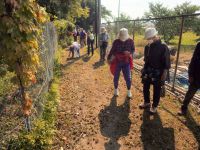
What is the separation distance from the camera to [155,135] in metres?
5.48

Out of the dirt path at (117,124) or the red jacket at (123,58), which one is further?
the red jacket at (123,58)

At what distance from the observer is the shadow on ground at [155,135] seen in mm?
5129

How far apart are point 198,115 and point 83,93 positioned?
3425 millimetres

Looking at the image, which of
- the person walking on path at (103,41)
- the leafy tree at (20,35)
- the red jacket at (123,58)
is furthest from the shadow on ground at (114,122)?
the person walking on path at (103,41)

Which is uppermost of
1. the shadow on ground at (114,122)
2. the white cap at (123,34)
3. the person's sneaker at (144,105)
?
the white cap at (123,34)

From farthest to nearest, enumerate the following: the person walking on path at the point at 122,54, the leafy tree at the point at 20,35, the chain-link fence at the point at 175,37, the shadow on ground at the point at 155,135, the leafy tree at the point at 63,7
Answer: the leafy tree at the point at 63,7 < the chain-link fence at the point at 175,37 < the person walking on path at the point at 122,54 < the shadow on ground at the point at 155,135 < the leafy tree at the point at 20,35

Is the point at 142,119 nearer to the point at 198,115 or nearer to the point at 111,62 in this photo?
the point at 198,115

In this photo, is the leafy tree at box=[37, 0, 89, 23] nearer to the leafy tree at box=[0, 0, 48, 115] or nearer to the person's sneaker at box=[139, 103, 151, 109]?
the person's sneaker at box=[139, 103, 151, 109]

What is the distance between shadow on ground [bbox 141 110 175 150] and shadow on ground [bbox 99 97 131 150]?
38 cm

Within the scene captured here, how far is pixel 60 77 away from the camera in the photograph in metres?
10.5

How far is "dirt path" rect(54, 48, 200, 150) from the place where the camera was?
206 inches

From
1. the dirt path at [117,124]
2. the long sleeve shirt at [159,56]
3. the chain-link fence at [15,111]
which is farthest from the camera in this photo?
the long sleeve shirt at [159,56]

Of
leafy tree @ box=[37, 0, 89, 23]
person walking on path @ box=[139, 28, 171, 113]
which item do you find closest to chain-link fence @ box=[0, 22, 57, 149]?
person walking on path @ box=[139, 28, 171, 113]

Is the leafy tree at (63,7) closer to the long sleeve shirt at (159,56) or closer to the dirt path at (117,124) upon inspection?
the dirt path at (117,124)
